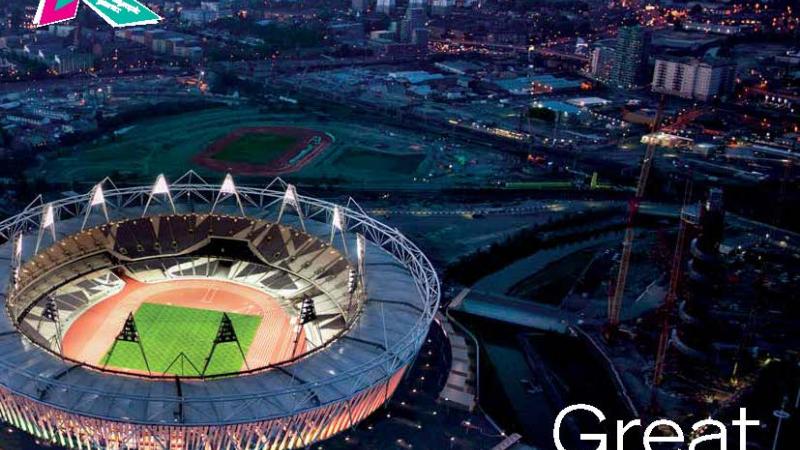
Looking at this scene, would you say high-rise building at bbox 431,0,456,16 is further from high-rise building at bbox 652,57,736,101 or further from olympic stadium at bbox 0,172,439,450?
olympic stadium at bbox 0,172,439,450

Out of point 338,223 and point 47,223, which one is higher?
point 338,223

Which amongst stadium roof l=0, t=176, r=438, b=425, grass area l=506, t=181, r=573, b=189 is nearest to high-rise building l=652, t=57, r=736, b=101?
grass area l=506, t=181, r=573, b=189

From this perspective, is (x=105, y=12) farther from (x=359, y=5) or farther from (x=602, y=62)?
(x=359, y=5)

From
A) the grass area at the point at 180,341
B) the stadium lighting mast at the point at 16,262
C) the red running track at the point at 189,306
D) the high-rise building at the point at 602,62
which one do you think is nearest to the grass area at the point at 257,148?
the red running track at the point at 189,306

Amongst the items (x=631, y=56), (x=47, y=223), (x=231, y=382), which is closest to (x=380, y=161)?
(x=47, y=223)

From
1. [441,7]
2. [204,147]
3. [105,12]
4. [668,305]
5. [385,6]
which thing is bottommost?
[668,305]

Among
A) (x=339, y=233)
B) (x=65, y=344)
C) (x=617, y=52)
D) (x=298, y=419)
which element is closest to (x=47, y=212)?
(x=65, y=344)

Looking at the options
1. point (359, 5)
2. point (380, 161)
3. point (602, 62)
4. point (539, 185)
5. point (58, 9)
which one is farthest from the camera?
point (359, 5)

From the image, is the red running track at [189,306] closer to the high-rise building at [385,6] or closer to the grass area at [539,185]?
the grass area at [539,185]
